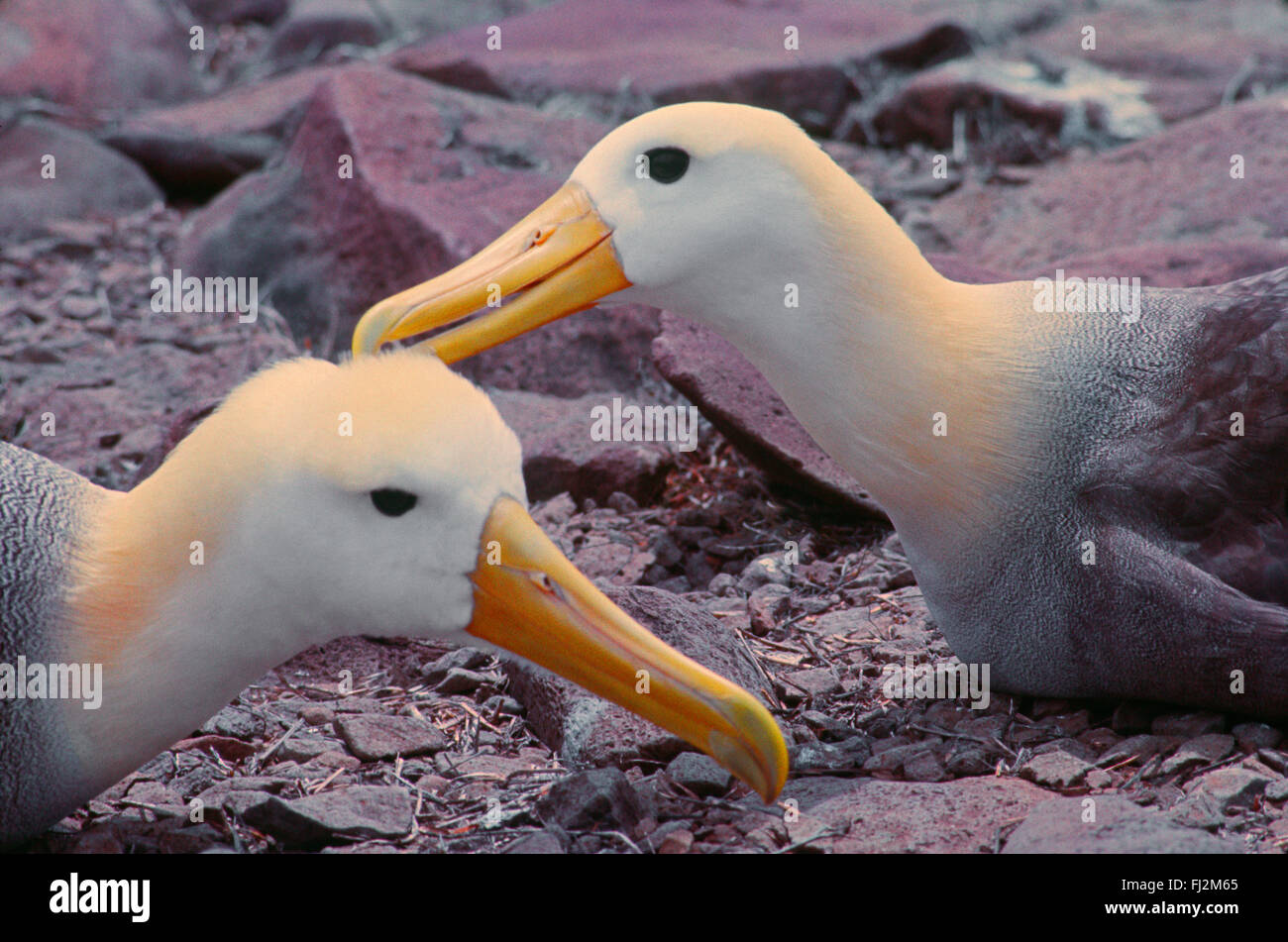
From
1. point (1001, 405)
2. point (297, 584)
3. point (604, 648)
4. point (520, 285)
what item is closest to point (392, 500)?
point (297, 584)

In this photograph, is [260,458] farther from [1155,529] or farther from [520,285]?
[1155,529]

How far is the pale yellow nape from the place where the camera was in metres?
2.57

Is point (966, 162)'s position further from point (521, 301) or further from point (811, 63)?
point (521, 301)

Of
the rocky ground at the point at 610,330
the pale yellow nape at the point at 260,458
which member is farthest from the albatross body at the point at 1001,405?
the pale yellow nape at the point at 260,458

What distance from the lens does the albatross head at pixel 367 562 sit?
2600mm

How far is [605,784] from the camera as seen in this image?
2.92m

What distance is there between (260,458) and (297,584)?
0.86ft

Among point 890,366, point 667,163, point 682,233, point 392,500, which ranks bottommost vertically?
point 392,500

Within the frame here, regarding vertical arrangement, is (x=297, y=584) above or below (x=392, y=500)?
below

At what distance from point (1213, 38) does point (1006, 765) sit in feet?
27.6

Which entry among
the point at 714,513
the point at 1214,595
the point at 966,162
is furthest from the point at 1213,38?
the point at 1214,595

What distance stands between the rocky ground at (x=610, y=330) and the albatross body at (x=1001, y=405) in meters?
0.27

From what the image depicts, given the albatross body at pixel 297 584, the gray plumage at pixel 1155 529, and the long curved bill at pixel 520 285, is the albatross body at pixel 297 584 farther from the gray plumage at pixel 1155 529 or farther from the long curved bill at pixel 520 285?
the gray plumage at pixel 1155 529

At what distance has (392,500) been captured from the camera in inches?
102
